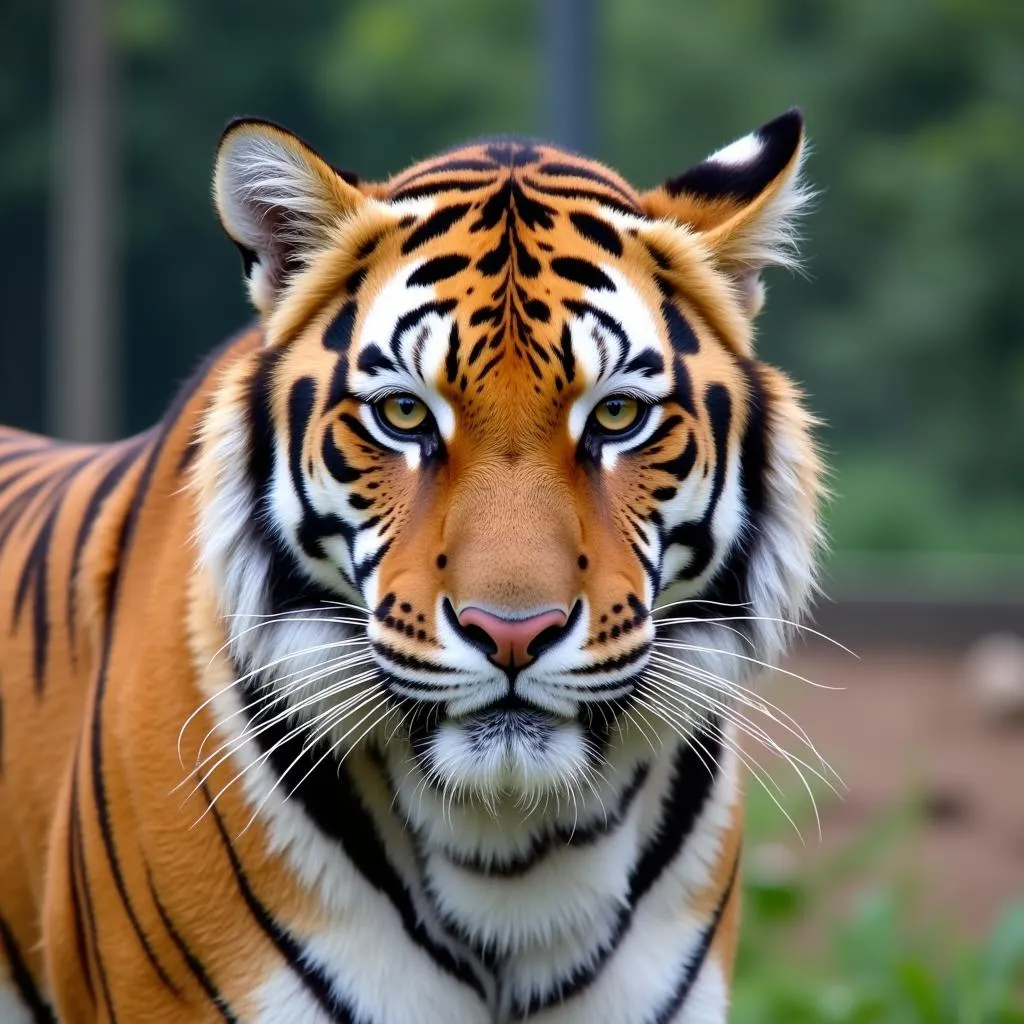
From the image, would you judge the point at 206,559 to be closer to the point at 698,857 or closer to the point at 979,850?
the point at 698,857

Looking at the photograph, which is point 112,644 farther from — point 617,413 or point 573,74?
point 573,74

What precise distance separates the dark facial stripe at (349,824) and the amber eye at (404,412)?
430mm

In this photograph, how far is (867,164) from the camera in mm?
7957

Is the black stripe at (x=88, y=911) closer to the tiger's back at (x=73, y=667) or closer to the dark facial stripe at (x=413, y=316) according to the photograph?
the tiger's back at (x=73, y=667)

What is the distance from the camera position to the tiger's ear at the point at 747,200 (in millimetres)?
2225

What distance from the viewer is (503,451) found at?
6.54ft

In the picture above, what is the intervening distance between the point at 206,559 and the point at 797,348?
19.3 ft

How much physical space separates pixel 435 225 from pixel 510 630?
57 centimetres

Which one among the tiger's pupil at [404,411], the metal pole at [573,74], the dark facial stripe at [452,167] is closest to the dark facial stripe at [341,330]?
the tiger's pupil at [404,411]

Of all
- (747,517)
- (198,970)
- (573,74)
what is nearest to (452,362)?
(747,517)

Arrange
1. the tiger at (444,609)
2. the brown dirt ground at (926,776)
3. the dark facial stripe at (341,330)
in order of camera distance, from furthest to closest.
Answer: the brown dirt ground at (926,776), the dark facial stripe at (341,330), the tiger at (444,609)

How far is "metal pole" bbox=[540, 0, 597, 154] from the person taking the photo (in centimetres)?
505

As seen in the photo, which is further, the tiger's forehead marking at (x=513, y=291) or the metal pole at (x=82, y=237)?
the metal pole at (x=82, y=237)

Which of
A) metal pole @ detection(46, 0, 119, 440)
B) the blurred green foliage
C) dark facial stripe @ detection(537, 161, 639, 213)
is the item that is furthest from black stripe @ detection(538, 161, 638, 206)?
metal pole @ detection(46, 0, 119, 440)
